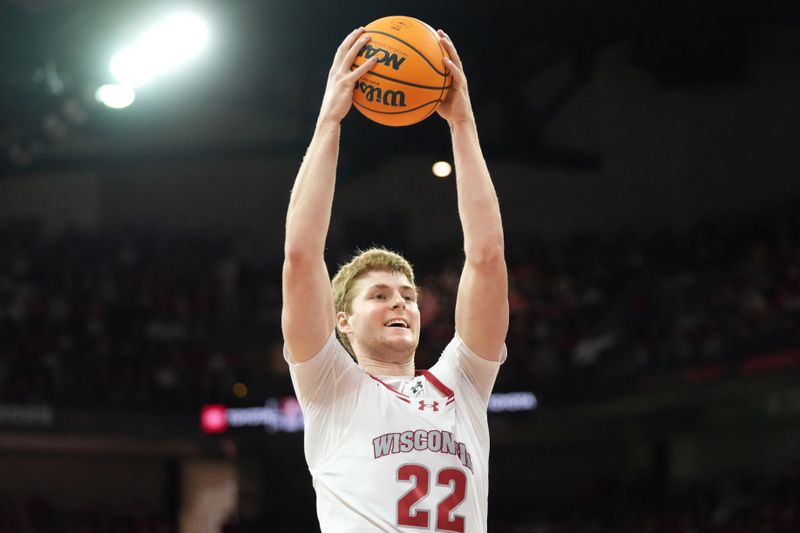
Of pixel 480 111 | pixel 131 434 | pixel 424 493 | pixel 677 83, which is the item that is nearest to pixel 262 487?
pixel 131 434

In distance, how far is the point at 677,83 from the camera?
22531 millimetres

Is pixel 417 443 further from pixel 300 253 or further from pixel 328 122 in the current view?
pixel 328 122

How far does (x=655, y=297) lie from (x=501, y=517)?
4.58m

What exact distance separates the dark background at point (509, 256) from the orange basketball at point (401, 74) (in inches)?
424

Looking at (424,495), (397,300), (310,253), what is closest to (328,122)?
(310,253)

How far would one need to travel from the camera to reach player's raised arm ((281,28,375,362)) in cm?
366

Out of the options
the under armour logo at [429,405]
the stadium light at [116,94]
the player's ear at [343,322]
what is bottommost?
the under armour logo at [429,405]

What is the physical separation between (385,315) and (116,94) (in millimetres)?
11264

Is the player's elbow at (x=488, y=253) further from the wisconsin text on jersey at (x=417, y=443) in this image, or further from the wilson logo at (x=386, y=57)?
the wilson logo at (x=386, y=57)

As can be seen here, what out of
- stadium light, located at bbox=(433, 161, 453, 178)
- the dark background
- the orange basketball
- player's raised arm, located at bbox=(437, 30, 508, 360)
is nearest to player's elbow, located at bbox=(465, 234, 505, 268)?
player's raised arm, located at bbox=(437, 30, 508, 360)

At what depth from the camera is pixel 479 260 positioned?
12.6 ft

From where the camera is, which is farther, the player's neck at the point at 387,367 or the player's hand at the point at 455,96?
the player's hand at the point at 455,96

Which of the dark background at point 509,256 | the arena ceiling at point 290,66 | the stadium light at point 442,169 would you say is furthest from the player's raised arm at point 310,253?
the stadium light at point 442,169

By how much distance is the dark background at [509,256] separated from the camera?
1747 cm
